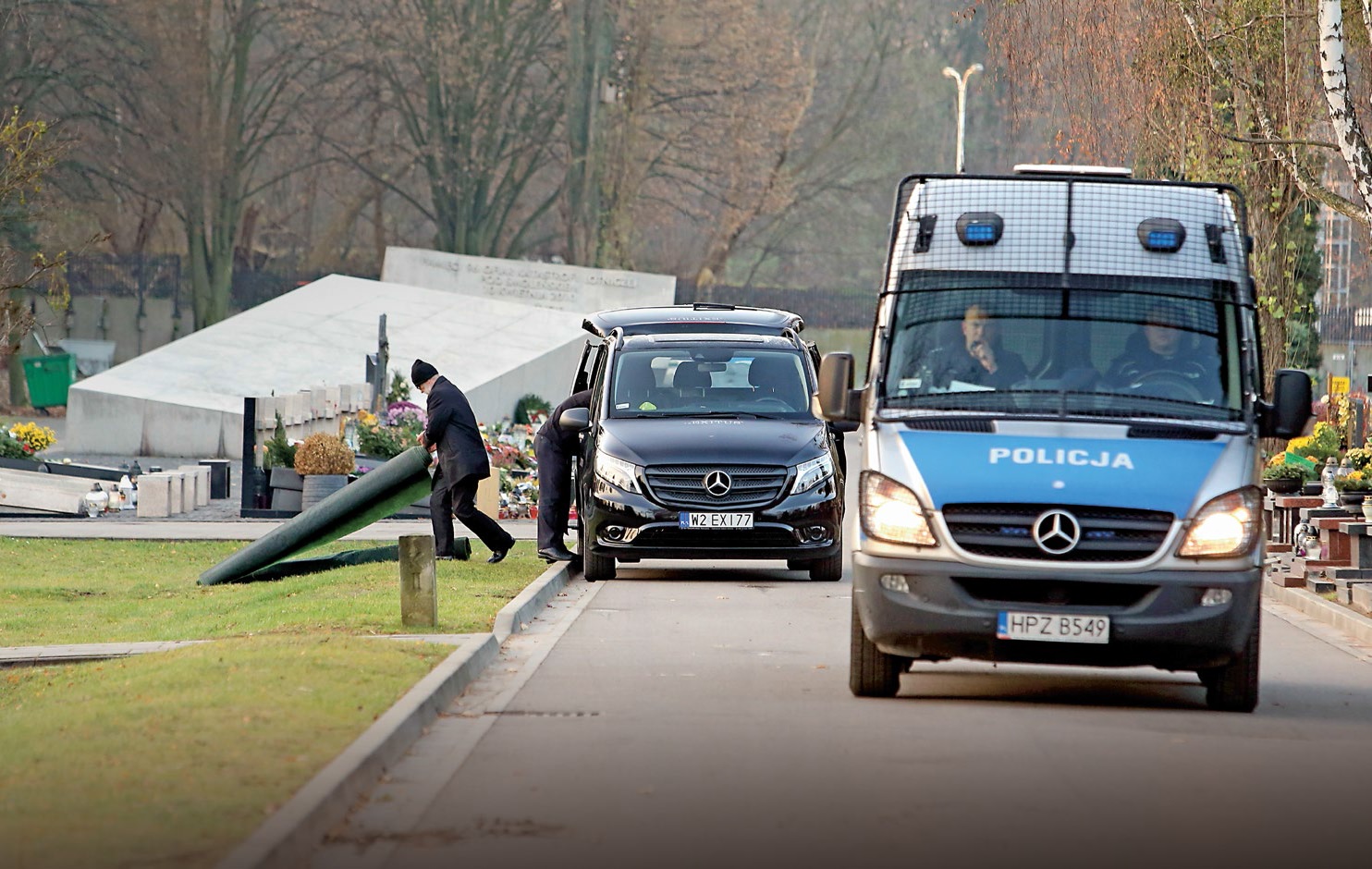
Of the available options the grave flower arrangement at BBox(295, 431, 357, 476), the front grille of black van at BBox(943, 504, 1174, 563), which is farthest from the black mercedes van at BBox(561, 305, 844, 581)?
the front grille of black van at BBox(943, 504, 1174, 563)

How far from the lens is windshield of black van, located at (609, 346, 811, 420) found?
18891 mm

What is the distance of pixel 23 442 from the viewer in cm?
2859

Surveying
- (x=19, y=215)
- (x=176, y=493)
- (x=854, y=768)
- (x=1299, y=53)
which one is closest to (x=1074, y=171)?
(x=854, y=768)

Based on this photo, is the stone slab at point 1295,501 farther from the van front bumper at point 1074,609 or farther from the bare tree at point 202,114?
the bare tree at point 202,114

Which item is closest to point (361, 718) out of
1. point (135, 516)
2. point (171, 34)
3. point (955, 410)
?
point (955, 410)

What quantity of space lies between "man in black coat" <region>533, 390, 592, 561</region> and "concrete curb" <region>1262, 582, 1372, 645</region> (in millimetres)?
5858

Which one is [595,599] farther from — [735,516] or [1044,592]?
[1044,592]

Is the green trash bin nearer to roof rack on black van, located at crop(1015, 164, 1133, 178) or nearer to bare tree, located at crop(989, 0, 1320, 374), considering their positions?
bare tree, located at crop(989, 0, 1320, 374)

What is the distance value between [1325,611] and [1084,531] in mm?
6665

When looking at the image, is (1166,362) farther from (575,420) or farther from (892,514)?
(575,420)

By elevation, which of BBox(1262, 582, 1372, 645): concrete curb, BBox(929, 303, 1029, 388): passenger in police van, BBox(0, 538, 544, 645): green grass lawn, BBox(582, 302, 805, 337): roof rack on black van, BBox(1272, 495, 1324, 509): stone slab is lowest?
BBox(0, 538, 544, 645): green grass lawn

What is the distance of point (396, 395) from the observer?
3080cm

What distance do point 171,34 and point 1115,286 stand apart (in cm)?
4443

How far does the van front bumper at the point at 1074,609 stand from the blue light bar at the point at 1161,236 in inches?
74.2
